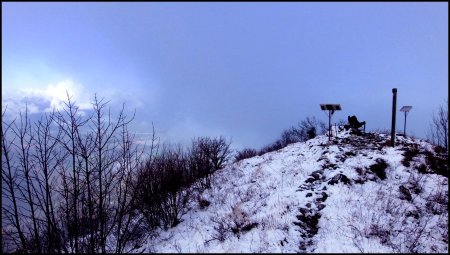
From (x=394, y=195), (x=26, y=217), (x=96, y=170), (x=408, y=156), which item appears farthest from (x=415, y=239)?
(x=26, y=217)

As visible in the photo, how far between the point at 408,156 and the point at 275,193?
206 inches

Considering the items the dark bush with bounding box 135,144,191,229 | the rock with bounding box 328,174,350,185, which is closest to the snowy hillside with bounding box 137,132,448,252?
the rock with bounding box 328,174,350,185

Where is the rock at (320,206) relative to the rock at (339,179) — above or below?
below

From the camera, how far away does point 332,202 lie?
9.78 m

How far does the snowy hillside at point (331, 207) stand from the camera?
7977 mm

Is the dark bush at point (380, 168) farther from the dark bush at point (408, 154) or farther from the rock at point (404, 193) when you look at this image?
the rock at point (404, 193)

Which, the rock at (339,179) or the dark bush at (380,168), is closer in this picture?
the rock at (339,179)

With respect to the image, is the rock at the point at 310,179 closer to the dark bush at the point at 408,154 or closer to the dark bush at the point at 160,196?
the dark bush at the point at 408,154

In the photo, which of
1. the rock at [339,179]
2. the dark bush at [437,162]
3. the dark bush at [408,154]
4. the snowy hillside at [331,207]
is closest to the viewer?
the snowy hillside at [331,207]

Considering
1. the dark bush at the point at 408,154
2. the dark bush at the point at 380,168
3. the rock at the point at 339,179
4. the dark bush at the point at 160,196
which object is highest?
the dark bush at the point at 408,154

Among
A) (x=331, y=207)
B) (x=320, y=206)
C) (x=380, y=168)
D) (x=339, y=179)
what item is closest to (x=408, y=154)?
(x=380, y=168)

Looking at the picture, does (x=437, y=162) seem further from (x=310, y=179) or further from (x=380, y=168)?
(x=310, y=179)

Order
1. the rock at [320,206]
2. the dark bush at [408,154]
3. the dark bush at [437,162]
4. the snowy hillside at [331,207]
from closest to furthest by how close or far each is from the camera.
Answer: the snowy hillside at [331,207] < the rock at [320,206] < the dark bush at [437,162] < the dark bush at [408,154]

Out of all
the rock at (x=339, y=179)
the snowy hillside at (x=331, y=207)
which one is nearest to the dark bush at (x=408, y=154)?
the snowy hillside at (x=331, y=207)
